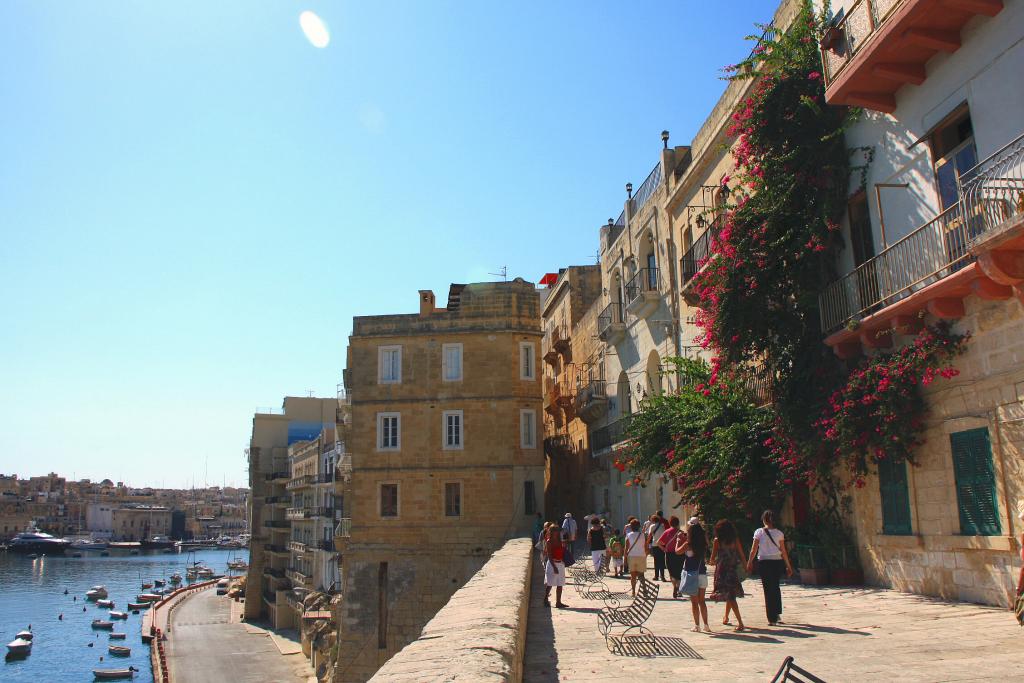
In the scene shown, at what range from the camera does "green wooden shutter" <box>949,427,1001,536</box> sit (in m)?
10.5

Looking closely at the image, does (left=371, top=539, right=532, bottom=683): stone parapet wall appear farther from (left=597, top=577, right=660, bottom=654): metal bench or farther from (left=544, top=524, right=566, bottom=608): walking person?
(left=544, top=524, right=566, bottom=608): walking person

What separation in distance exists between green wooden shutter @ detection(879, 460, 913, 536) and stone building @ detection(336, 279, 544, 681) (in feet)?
62.5

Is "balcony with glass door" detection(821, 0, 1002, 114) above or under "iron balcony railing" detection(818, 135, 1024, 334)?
above

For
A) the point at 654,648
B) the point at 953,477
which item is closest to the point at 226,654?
the point at 654,648

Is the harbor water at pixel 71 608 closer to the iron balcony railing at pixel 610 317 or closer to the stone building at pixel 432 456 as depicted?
the stone building at pixel 432 456

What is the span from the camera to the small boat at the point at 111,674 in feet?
164

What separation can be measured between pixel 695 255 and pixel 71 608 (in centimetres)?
8893

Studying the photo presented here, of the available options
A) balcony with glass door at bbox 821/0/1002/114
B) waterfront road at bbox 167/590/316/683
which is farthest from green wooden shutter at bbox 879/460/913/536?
waterfront road at bbox 167/590/316/683

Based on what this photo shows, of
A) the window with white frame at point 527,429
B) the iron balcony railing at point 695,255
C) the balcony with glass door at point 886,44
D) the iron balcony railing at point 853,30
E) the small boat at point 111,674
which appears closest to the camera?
the balcony with glass door at point 886,44

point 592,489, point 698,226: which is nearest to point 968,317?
point 698,226

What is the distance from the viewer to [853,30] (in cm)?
1272

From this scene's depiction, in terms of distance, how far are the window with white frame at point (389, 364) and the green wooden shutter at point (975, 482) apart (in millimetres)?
23693

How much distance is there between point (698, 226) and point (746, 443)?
21.6 feet

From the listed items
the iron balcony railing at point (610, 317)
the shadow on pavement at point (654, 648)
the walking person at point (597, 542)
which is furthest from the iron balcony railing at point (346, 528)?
the shadow on pavement at point (654, 648)
